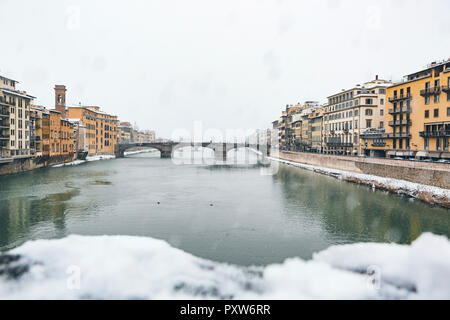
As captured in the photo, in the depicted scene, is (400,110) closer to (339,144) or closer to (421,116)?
(421,116)

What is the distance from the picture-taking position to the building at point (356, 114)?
5394cm

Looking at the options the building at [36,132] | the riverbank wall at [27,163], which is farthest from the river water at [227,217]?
the building at [36,132]

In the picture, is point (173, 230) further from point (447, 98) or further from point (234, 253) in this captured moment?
point (447, 98)

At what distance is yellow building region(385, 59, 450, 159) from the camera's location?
35.6m

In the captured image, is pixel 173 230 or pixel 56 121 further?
pixel 56 121

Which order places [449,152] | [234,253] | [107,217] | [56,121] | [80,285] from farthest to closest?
[56,121]
[449,152]
[107,217]
[234,253]
[80,285]

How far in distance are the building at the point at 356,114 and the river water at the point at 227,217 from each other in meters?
22.2

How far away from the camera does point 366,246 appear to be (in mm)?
16641

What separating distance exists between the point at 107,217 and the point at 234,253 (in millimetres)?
11446

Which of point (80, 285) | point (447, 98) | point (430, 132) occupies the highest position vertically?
point (447, 98)

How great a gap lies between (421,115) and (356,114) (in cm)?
1616

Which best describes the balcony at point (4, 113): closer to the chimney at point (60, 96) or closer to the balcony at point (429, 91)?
the chimney at point (60, 96)

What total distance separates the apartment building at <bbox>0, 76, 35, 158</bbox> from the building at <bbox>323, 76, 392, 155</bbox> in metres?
53.3

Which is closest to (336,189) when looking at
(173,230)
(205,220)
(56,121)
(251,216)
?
(251,216)
